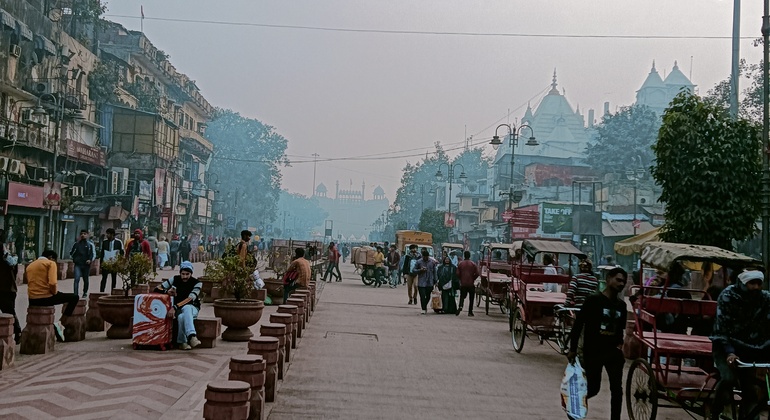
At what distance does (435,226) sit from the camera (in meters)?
67.6

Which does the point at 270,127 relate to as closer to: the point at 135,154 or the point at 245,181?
the point at 245,181

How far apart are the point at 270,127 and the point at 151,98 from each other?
37.2 meters

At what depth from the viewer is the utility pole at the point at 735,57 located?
19938mm

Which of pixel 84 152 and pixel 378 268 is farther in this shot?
pixel 84 152

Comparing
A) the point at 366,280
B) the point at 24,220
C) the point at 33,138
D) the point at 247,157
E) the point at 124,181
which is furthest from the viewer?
the point at 247,157

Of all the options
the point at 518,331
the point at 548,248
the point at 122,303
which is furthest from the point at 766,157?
the point at 122,303

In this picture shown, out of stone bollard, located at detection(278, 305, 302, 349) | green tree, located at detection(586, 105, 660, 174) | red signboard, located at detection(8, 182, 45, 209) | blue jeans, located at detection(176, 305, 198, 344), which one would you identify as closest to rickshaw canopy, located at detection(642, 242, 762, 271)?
stone bollard, located at detection(278, 305, 302, 349)

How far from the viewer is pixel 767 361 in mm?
6941

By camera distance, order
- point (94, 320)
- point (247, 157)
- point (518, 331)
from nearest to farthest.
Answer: point (94, 320) → point (518, 331) → point (247, 157)

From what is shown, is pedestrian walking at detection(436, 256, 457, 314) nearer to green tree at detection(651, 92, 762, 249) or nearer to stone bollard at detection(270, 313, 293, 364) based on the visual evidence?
green tree at detection(651, 92, 762, 249)

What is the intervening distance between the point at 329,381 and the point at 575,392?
3.55 m

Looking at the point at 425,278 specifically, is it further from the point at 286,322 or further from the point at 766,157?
the point at 286,322

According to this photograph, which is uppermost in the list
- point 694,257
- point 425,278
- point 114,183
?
point 114,183

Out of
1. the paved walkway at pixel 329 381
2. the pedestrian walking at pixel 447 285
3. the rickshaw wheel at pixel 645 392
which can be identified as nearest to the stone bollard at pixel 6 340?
the paved walkway at pixel 329 381
